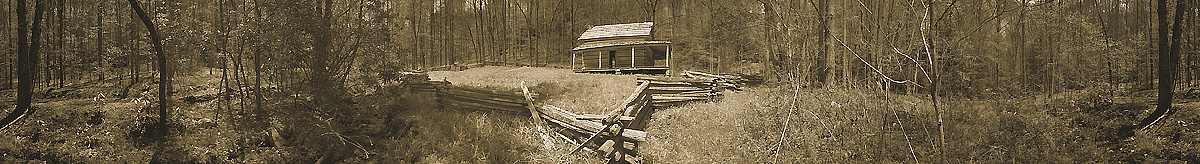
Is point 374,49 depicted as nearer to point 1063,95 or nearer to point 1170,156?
point 1063,95

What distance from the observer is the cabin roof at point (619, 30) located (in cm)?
1338

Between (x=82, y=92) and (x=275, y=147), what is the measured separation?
3.48ft

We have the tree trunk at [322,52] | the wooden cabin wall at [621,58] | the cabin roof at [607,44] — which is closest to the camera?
the tree trunk at [322,52]

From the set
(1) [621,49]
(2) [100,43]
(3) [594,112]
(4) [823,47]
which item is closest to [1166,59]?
(4) [823,47]

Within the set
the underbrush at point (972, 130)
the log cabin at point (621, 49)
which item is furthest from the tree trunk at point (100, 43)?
the log cabin at point (621, 49)

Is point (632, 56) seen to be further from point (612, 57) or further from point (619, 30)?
point (612, 57)

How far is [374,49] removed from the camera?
3865 mm

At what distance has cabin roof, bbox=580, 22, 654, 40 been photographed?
13375 mm

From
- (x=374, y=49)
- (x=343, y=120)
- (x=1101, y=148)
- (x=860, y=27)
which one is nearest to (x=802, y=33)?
(x=860, y=27)

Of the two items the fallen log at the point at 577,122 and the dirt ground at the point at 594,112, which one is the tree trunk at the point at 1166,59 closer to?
the dirt ground at the point at 594,112

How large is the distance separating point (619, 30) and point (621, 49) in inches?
Answer: 22.4

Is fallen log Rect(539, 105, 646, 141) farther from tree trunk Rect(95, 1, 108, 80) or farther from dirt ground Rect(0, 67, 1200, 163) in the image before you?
tree trunk Rect(95, 1, 108, 80)

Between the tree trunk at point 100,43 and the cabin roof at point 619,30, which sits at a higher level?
the cabin roof at point 619,30

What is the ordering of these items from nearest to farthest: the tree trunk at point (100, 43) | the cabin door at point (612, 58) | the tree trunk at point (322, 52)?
the tree trunk at point (100, 43), the tree trunk at point (322, 52), the cabin door at point (612, 58)
